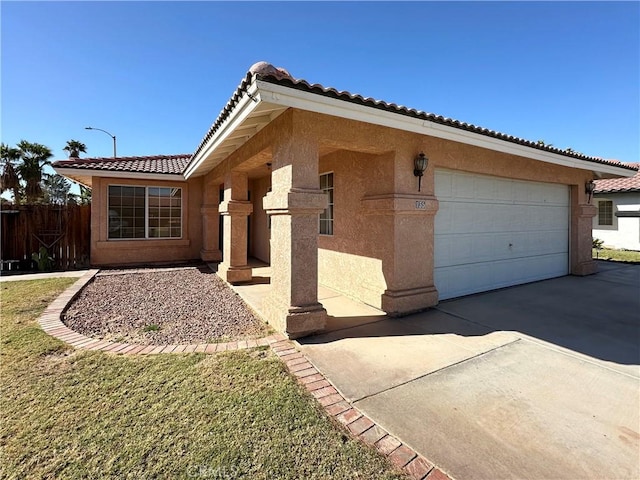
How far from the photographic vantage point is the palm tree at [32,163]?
23.8 meters

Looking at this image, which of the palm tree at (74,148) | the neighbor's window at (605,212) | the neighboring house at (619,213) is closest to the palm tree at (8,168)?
the palm tree at (74,148)

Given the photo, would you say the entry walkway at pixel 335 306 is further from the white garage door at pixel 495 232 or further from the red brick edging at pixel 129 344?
the white garage door at pixel 495 232

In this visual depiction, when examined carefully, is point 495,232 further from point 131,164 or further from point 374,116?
point 131,164

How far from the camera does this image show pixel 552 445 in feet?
8.36

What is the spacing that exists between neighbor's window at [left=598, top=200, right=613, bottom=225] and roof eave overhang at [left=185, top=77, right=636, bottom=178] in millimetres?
16546

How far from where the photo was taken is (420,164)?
598 cm

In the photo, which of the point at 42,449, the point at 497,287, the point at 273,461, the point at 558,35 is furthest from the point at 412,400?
the point at 558,35

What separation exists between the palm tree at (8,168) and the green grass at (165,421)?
28.4 meters

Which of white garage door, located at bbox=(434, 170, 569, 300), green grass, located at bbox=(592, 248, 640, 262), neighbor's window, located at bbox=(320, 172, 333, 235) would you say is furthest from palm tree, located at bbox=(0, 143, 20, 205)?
green grass, located at bbox=(592, 248, 640, 262)

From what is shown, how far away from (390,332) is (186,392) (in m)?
3.17

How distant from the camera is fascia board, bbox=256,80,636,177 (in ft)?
13.5

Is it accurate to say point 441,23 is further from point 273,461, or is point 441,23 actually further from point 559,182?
point 273,461

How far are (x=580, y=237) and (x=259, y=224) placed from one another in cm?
1204

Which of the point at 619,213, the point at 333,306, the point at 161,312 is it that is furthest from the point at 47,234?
the point at 619,213
